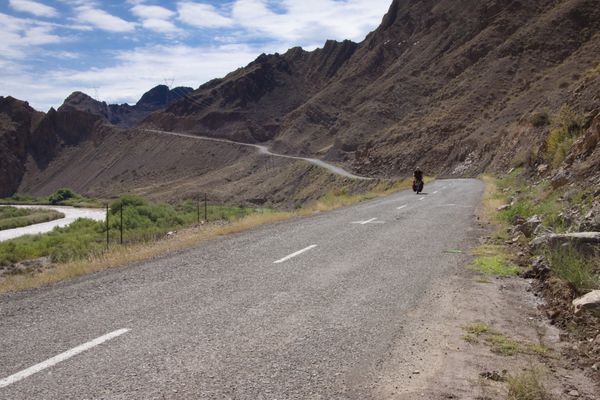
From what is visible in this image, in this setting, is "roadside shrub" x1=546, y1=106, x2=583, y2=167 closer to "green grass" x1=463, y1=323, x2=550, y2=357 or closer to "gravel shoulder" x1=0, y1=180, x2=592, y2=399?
"gravel shoulder" x1=0, y1=180, x2=592, y2=399

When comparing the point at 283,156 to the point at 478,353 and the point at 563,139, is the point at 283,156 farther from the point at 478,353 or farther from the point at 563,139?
the point at 478,353

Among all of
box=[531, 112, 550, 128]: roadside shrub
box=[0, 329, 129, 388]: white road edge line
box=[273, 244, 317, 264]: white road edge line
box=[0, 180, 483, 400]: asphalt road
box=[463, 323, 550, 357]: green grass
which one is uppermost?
box=[531, 112, 550, 128]: roadside shrub

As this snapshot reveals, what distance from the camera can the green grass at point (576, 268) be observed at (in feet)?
20.5

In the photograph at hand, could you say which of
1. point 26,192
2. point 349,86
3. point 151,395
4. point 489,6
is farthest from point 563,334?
point 26,192

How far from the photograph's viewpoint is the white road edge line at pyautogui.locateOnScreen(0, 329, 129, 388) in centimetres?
420

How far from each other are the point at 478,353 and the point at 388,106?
3297 inches

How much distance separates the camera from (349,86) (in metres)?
107

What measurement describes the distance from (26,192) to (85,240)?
11800 cm

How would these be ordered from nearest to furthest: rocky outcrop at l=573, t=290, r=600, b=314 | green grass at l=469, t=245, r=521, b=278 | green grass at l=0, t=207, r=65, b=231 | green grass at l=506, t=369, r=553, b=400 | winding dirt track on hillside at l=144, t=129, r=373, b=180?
green grass at l=506, t=369, r=553, b=400 < rocky outcrop at l=573, t=290, r=600, b=314 < green grass at l=469, t=245, r=521, b=278 < green grass at l=0, t=207, r=65, b=231 < winding dirt track on hillside at l=144, t=129, r=373, b=180

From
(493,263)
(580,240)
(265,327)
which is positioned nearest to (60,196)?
(493,263)

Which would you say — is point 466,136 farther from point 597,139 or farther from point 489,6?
point 597,139

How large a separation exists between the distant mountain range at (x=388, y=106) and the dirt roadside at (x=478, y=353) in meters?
7.64

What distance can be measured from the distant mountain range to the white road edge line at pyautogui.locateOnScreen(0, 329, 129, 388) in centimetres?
1141

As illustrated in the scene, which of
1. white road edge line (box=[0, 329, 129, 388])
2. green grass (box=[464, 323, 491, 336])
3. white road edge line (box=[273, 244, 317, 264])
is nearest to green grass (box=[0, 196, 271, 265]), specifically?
white road edge line (box=[273, 244, 317, 264])
